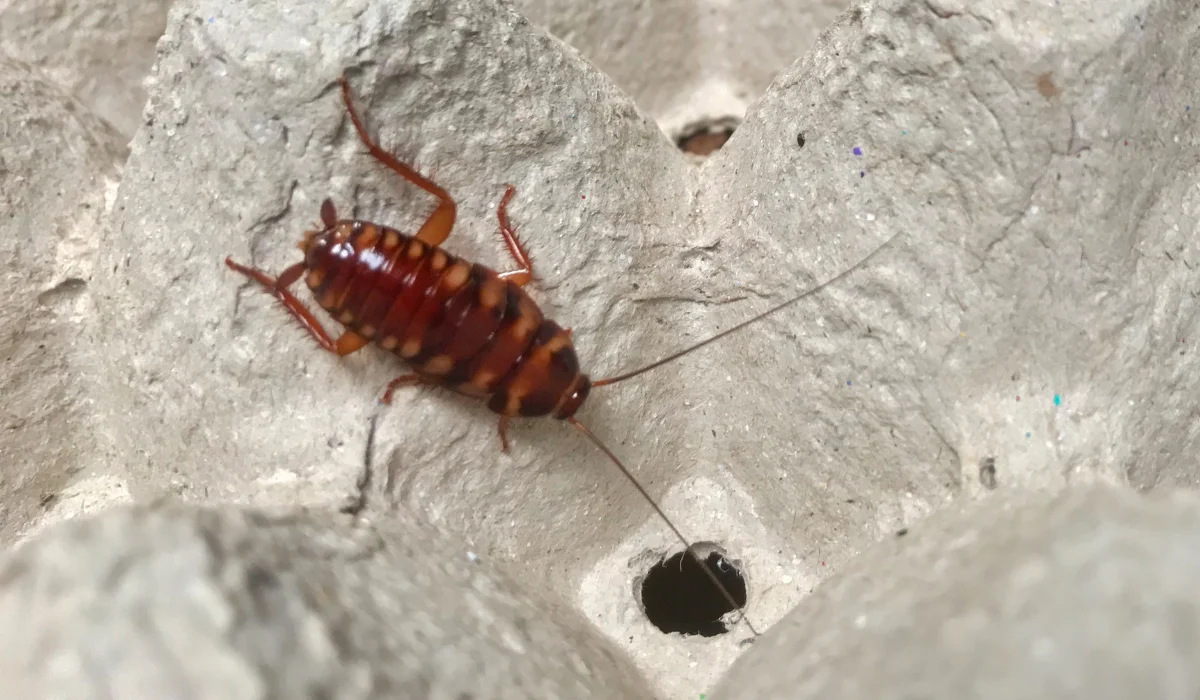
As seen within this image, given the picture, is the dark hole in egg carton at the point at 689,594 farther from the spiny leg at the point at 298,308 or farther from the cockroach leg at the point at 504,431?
the spiny leg at the point at 298,308

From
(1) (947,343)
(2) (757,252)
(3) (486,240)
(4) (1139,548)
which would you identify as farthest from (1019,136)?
(3) (486,240)

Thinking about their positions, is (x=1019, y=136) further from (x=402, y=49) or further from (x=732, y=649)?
(x=732, y=649)

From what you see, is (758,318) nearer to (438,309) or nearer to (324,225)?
(438,309)

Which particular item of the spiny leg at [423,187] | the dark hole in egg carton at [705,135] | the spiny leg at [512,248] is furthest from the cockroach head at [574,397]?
the dark hole in egg carton at [705,135]

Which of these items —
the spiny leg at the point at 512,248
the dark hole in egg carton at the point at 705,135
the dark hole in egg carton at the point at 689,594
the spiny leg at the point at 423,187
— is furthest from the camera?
the dark hole in egg carton at the point at 705,135

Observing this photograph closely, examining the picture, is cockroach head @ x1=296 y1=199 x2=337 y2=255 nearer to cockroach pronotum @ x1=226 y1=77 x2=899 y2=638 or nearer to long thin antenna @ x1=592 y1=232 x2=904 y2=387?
cockroach pronotum @ x1=226 y1=77 x2=899 y2=638
